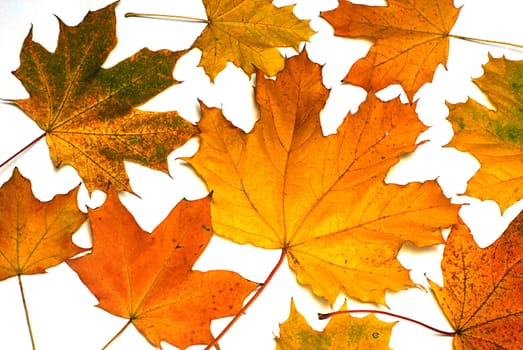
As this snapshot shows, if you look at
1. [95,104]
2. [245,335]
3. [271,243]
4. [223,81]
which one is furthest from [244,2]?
[245,335]

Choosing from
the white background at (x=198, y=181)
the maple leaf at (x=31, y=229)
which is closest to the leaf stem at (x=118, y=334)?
the white background at (x=198, y=181)

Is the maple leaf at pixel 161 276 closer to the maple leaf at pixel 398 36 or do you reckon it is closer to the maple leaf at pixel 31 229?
the maple leaf at pixel 31 229

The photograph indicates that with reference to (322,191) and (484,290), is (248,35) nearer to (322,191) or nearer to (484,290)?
(322,191)

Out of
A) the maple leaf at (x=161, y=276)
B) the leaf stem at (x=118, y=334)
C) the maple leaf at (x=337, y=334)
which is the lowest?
the maple leaf at (x=337, y=334)

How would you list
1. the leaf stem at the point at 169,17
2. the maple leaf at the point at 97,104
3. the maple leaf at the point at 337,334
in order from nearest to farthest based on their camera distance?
the maple leaf at the point at 337,334 → the maple leaf at the point at 97,104 → the leaf stem at the point at 169,17

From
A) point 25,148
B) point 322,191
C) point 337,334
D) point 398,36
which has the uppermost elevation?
point 398,36

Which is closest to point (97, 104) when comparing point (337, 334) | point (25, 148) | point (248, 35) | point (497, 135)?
point (25, 148)

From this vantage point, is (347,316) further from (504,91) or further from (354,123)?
(504,91)
